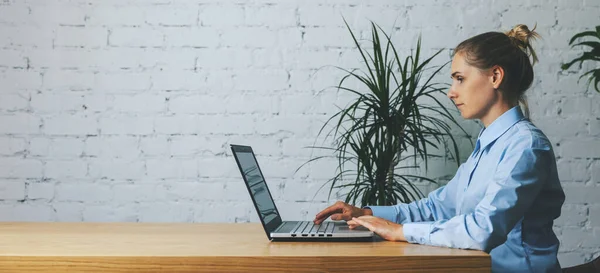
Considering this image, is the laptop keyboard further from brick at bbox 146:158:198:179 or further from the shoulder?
brick at bbox 146:158:198:179

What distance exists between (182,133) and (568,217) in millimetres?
1827

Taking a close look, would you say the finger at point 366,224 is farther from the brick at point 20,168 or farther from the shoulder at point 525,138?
the brick at point 20,168

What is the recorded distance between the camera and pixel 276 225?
199 cm

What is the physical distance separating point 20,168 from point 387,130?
5.48 ft

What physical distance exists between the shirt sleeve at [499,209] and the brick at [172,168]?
1.61 metres

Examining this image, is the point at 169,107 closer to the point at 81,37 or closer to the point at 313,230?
the point at 81,37

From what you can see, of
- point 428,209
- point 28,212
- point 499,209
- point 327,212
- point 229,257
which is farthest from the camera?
point 28,212

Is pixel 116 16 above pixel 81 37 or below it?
above

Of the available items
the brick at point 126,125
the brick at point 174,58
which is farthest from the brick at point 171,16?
the brick at point 126,125

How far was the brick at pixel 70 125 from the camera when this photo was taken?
3121 millimetres

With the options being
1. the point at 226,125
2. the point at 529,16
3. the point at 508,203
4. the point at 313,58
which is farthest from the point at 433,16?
the point at 508,203

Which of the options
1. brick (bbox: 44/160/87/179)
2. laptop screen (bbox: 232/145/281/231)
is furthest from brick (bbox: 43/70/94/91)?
laptop screen (bbox: 232/145/281/231)

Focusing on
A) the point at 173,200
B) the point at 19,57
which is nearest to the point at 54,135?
the point at 19,57

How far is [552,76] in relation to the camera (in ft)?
10.4
